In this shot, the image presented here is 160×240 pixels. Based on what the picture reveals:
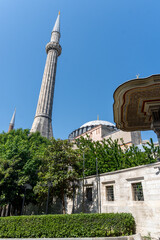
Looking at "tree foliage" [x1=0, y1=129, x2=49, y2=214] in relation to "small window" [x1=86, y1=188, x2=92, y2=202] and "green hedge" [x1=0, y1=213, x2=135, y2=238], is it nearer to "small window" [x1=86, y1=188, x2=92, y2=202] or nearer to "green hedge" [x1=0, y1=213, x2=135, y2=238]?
"green hedge" [x1=0, y1=213, x2=135, y2=238]

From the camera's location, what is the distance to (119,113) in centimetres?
901

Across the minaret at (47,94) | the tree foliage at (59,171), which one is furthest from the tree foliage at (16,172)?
the minaret at (47,94)

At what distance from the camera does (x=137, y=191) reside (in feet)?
32.4

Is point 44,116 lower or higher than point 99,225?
higher

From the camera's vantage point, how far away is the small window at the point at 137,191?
9.63 meters

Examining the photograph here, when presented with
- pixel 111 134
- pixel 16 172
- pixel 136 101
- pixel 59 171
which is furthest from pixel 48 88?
pixel 136 101

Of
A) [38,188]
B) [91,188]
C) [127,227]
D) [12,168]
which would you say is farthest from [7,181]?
[127,227]

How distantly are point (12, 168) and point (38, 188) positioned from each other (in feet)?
9.01

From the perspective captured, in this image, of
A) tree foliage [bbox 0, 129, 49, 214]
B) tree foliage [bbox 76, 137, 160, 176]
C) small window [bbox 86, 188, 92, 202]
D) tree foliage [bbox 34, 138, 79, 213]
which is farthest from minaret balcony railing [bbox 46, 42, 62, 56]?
small window [bbox 86, 188, 92, 202]

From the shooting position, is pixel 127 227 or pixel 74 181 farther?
pixel 74 181

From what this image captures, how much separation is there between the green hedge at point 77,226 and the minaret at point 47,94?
23954mm

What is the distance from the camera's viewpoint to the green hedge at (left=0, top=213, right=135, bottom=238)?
8.59m

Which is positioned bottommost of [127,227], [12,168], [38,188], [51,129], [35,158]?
[127,227]

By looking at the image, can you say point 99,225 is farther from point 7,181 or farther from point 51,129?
point 51,129
